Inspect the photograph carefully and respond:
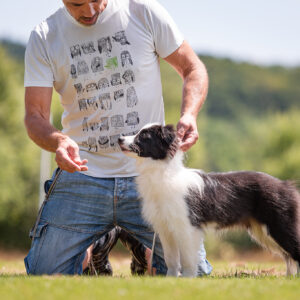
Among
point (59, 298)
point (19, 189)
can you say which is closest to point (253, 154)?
point (19, 189)

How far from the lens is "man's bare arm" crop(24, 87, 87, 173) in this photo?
4.43 m

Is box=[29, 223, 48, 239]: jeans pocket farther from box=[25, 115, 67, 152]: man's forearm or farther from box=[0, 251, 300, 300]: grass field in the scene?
box=[0, 251, 300, 300]: grass field

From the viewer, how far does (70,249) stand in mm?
5324

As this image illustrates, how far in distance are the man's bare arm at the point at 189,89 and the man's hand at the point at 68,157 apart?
0.96 meters

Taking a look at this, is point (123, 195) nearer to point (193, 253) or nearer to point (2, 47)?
point (193, 253)

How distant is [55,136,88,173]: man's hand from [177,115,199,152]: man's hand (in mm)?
920

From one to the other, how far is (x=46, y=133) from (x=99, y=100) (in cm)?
72

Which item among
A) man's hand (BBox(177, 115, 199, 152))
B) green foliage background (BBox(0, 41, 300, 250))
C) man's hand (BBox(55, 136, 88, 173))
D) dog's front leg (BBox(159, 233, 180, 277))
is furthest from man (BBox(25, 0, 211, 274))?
green foliage background (BBox(0, 41, 300, 250))

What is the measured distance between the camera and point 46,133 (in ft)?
16.3

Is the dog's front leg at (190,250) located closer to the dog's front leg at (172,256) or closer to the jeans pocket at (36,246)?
the dog's front leg at (172,256)

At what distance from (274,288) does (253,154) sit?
32.4 metres

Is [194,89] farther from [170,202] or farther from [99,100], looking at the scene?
[170,202]

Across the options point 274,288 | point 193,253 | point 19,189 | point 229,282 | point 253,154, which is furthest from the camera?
point 253,154

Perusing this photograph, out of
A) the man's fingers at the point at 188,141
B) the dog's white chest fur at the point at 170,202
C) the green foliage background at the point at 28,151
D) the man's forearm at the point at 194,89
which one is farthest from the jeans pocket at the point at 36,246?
the green foliage background at the point at 28,151
